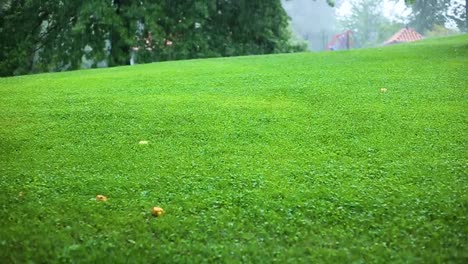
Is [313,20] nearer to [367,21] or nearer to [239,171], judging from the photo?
[367,21]

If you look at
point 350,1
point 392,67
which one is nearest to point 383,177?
point 392,67

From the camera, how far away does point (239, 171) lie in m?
3.42

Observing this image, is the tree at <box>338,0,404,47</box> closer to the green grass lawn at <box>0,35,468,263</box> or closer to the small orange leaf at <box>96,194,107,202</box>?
→ the green grass lawn at <box>0,35,468,263</box>

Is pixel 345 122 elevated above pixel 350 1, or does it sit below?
below

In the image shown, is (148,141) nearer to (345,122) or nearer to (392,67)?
(345,122)

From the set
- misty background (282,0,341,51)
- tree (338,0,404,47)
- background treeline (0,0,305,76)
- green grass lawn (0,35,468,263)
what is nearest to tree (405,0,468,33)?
tree (338,0,404,47)

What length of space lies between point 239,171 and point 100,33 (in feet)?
41.5

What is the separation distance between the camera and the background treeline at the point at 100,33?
14188mm

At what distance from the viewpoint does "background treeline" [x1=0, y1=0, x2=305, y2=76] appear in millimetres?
14188

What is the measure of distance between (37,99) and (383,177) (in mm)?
4701

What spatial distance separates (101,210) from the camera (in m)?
2.83

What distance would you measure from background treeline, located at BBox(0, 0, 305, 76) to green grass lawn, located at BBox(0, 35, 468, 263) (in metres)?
8.37

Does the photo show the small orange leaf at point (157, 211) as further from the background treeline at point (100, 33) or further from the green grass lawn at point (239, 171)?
the background treeline at point (100, 33)

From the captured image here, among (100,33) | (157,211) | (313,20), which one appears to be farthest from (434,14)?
(157,211)
